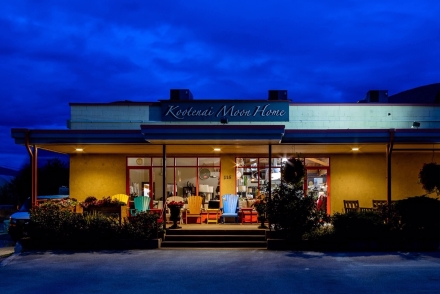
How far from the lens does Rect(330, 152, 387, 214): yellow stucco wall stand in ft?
59.2

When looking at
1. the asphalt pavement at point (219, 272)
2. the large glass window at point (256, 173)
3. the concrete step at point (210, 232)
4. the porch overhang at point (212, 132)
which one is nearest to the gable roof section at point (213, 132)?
the porch overhang at point (212, 132)

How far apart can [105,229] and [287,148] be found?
662 cm

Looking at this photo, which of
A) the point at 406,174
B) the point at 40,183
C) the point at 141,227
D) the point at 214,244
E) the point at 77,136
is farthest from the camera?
the point at 40,183

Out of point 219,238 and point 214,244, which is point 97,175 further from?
point 214,244

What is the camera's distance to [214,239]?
13.6m

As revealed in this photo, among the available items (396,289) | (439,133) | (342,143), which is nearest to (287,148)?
(342,143)

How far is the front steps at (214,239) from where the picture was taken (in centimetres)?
1331

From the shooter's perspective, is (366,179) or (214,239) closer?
(214,239)

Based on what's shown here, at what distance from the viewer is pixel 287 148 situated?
16.5 metres

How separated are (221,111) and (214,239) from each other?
21.5 feet

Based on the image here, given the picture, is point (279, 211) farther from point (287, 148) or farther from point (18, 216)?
point (18, 216)

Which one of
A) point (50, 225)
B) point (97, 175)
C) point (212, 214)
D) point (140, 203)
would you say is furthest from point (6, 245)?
point (212, 214)

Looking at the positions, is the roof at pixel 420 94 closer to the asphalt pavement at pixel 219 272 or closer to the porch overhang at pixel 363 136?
the porch overhang at pixel 363 136

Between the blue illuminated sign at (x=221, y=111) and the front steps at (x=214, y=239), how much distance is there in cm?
598
